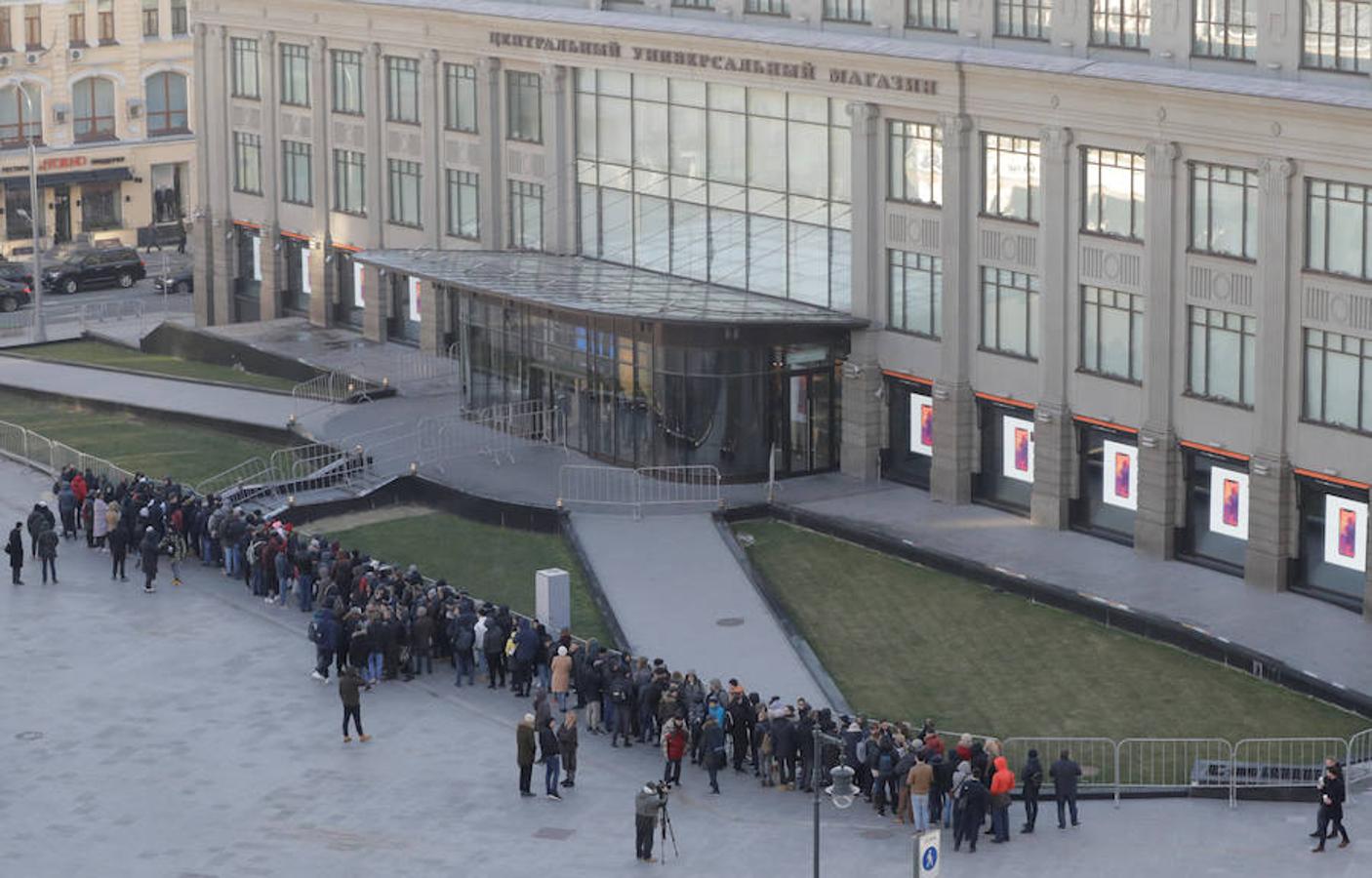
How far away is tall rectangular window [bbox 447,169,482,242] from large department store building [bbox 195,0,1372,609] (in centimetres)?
12

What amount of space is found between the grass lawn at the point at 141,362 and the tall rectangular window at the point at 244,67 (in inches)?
351

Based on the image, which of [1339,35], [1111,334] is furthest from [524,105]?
[1339,35]

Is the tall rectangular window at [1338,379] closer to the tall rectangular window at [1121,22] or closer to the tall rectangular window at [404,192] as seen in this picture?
the tall rectangular window at [1121,22]

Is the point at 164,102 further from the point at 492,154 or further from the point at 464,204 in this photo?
the point at 492,154

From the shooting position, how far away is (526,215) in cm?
8288

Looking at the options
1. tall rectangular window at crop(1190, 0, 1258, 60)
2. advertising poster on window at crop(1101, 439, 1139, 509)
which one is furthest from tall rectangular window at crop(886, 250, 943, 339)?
tall rectangular window at crop(1190, 0, 1258, 60)

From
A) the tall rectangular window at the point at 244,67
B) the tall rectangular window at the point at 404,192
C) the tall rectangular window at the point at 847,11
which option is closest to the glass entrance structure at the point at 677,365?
the tall rectangular window at the point at 847,11

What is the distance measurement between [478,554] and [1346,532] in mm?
19406

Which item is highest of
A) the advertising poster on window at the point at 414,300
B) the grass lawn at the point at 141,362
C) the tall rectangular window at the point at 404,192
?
the tall rectangular window at the point at 404,192

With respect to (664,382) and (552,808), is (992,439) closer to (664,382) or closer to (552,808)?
(664,382)

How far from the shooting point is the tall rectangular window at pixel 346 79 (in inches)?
3497

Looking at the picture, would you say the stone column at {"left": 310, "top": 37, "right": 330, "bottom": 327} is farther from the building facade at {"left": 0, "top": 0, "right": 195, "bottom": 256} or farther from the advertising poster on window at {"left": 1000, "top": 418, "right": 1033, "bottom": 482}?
the advertising poster on window at {"left": 1000, "top": 418, "right": 1033, "bottom": 482}

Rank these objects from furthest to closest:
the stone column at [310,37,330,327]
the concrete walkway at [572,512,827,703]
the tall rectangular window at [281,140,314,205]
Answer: the tall rectangular window at [281,140,314,205]
the stone column at [310,37,330,327]
the concrete walkway at [572,512,827,703]

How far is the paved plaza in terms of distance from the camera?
4856 cm
